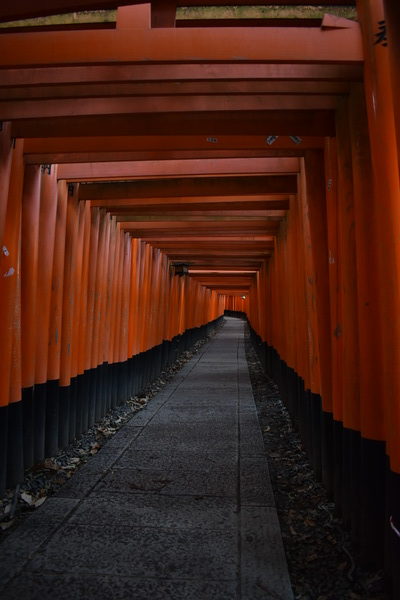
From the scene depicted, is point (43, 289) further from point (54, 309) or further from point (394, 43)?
point (394, 43)

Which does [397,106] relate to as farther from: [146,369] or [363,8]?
[146,369]

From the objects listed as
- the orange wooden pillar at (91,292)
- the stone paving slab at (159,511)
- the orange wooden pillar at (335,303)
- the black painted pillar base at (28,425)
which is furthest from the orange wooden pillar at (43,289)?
the orange wooden pillar at (335,303)

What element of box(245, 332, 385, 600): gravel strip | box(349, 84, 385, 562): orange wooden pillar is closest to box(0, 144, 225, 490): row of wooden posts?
box(245, 332, 385, 600): gravel strip

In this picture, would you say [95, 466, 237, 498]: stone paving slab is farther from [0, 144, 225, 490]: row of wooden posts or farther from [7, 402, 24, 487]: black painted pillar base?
[0, 144, 225, 490]: row of wooden posts

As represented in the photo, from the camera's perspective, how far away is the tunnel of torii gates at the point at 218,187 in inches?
104

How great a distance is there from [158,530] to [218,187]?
3.73 meters

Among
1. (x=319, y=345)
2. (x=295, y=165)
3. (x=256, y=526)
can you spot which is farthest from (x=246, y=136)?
(x=256, y=526)

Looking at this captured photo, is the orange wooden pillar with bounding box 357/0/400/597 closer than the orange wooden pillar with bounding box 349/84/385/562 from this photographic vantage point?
Yes

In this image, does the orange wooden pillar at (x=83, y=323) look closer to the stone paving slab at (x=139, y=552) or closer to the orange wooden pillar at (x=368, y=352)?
the stone paving slab at (x=139, y=552)

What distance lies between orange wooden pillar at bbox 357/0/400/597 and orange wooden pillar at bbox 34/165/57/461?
3275mm

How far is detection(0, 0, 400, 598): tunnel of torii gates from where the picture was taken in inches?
104

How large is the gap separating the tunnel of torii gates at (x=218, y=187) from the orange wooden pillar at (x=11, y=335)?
16mm

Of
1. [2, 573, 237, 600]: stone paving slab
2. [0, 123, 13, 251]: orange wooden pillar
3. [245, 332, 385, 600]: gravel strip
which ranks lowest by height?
[245, 332, 385, 600]: gravel strip

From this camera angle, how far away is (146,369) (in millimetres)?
10273
